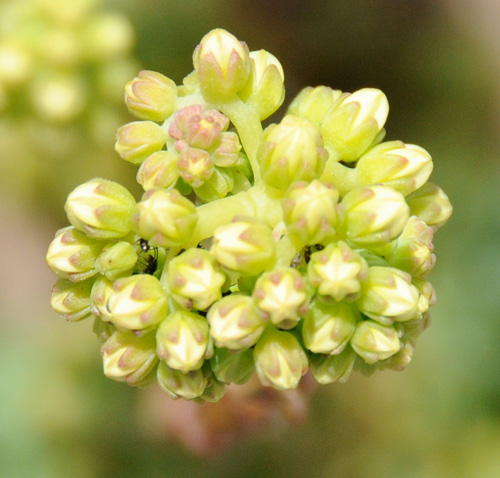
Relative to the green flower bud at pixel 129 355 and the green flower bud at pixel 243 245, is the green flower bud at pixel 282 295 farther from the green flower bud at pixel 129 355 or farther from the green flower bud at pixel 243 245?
the green flower bud at pixel 129 355

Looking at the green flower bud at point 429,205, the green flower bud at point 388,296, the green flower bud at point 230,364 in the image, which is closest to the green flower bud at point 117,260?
the green flower bud at point 230,364

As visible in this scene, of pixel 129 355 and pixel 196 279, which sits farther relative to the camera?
pixel 129 355

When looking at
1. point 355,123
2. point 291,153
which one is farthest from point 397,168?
point 291,153

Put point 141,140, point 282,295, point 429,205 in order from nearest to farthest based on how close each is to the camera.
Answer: point 282,295 → point 141,140 → point 429,205

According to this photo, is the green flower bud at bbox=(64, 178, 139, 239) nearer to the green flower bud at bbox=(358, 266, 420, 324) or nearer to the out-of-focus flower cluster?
the out-of-focus flower cluster

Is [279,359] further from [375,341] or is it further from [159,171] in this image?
[159,171]

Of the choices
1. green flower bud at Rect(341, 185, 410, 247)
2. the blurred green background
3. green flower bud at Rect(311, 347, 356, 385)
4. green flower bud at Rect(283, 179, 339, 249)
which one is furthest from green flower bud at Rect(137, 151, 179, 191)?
the blurred green background
